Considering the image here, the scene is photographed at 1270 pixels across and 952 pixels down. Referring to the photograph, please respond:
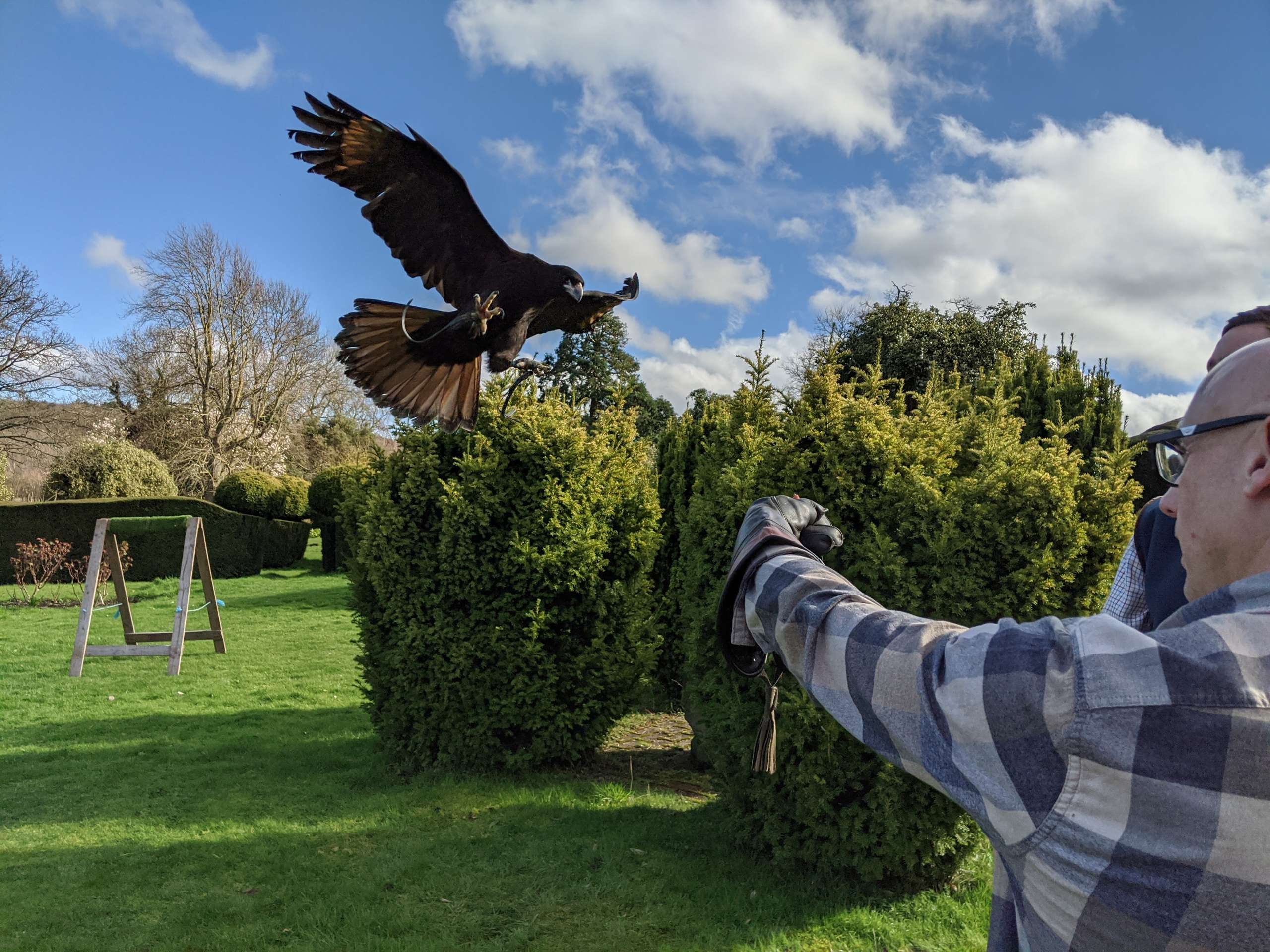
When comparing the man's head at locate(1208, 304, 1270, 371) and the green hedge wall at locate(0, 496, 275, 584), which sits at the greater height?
the man's head at locate(1208, 304, 1270, 371)

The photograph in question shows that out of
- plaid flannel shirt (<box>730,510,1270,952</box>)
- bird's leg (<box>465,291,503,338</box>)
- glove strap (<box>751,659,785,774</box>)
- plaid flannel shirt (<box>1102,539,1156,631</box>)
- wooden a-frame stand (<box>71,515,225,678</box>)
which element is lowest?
wooden a-frame stand (<box>71,515,225,678</box>)

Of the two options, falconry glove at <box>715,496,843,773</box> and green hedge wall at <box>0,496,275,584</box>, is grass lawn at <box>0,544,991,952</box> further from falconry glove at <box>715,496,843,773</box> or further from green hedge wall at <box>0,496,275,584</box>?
green hedge wall at <box>0,496,275,584</box>

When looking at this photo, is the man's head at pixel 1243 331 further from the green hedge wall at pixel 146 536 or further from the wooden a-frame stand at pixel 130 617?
the green hedge wall at pixel 146 536

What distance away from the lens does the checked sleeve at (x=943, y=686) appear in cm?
86

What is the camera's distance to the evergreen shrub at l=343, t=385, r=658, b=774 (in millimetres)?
5246

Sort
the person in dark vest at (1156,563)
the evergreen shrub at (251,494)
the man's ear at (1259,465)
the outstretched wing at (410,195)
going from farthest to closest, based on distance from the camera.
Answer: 1. the evergreen shrub at (251,494)
2. the outstretched wing at (410,195)
3. the person in dark vest at (1156,563)
4. the man's ear at (1259,465)

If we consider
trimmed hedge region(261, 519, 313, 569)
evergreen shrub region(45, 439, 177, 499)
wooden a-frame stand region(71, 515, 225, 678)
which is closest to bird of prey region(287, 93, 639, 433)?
wooden a-frame stand region(71, 515, 225, 678)

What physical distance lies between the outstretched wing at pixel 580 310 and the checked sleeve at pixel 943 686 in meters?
2.76

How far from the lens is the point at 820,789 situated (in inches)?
149

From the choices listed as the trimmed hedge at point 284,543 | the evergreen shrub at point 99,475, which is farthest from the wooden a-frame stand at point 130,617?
the evergreen shrub at point 99,475

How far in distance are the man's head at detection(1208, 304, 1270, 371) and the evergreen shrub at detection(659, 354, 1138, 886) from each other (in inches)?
80.3

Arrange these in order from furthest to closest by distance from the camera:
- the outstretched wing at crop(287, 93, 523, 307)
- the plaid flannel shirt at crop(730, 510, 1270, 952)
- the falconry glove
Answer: the outstretched wing at crop(287, 93, 523, 307) < the falconry glove < the plaid flannel shirt at crop(730, 510, 1270, 952)

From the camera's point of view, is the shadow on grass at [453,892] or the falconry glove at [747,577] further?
the shadow on grass at [453,892]

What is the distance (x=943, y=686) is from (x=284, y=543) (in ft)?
77.0
